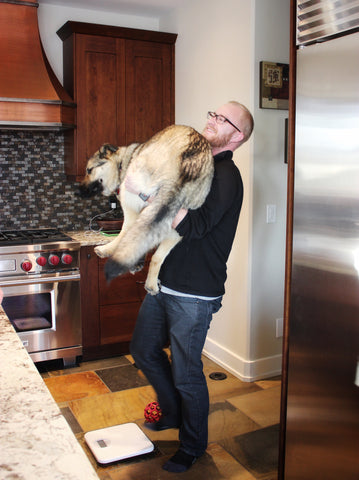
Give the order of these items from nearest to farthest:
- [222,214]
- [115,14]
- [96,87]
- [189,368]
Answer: [222,214] < [189,368] < [96,87] < [115,14]

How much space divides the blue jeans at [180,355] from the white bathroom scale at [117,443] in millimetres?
231

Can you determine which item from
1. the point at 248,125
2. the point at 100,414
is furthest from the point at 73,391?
the point at 248,125

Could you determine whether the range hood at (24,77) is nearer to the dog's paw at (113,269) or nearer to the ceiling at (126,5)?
the ceiling at (126,5)

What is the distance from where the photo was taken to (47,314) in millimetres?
3521

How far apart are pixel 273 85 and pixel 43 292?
2.06 metres

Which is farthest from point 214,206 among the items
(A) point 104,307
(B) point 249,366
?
(A) point 104,307

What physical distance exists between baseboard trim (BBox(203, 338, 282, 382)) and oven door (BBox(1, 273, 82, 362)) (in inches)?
40.9

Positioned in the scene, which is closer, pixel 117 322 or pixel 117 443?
pixel 117 443

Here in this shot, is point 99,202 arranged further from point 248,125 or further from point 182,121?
point 248,125

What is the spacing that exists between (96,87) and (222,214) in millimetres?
2247

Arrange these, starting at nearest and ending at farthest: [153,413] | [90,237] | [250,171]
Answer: [153,413]
[250,171]
[90,237]

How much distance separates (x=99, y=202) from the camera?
4.23 m

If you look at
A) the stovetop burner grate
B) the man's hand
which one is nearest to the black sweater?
the man's hand

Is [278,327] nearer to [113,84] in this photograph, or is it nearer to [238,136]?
[238,136]
